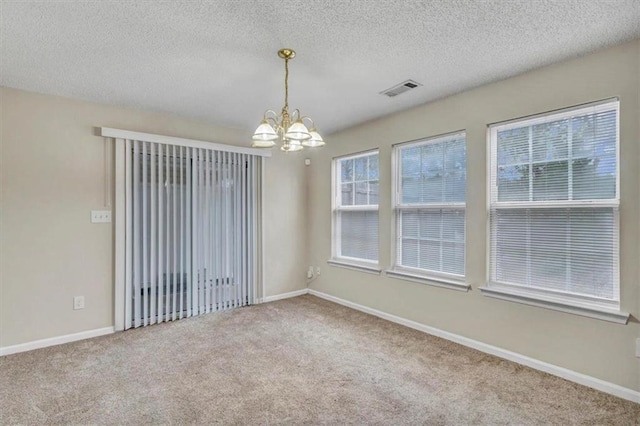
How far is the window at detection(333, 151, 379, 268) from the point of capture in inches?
166

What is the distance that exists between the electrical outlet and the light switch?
796mm

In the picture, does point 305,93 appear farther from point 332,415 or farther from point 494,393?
point 494,393

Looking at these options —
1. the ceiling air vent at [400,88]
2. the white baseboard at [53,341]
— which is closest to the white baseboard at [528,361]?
the ceiling air vent at [400,88]

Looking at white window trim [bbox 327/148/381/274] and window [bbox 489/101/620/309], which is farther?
white window trim [bbox 327/148/381/274]

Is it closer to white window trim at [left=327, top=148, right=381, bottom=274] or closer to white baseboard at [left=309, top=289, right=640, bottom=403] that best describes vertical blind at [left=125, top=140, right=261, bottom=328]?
white window trim at [left=327, top=148, right=381, bottom=274]

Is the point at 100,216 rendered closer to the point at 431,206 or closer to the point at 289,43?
the point at 289,43

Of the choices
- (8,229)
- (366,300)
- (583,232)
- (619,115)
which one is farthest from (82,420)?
(619,115)

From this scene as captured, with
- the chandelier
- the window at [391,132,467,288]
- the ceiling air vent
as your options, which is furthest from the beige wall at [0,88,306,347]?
the window at [391,132,467,288]

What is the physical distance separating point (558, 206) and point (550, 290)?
2.24 ft

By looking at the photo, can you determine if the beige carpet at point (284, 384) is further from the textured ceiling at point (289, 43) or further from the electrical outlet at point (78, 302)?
the textured ceiling at point (289, 43)

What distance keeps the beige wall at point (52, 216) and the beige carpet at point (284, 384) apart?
0.36 m

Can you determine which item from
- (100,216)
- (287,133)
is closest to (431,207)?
(287,133)

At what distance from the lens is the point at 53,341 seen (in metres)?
3.18

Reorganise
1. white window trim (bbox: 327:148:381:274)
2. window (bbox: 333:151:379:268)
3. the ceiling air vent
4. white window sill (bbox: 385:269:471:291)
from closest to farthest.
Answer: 1. the ceiling air vent
2. white window sill (bbox: 385:269:471:291)
3. window (bbox: 333:151:379:268)
4. white window trim (bbox: 327:148:381:274)
